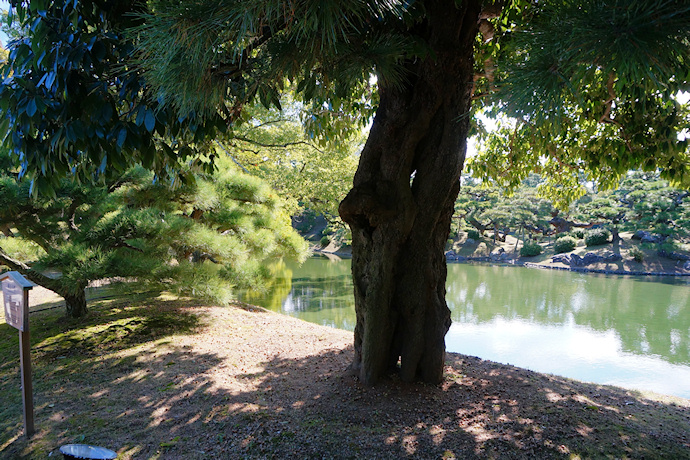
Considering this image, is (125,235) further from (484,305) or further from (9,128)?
(484,305)

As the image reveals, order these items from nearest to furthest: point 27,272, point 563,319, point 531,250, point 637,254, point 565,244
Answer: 1. point 27,272
2. point 563,319
3. point 637,254
4. point 565,244
5. point 531,250

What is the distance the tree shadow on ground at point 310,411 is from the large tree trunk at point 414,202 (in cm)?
30

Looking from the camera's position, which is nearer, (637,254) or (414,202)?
(414,202)

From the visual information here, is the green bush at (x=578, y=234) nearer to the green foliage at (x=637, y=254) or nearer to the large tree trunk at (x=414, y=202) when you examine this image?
the green foliage at (x=637, y=254)

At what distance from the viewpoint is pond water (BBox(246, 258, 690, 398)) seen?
489cm

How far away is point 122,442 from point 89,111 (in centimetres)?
161

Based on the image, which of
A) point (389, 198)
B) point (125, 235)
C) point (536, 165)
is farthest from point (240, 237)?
point (536, 165)

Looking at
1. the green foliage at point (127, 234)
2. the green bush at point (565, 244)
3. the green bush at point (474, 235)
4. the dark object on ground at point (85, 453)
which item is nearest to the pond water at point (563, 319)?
the green foliage at point (127, 234)

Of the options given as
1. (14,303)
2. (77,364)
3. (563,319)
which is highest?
(14,303)

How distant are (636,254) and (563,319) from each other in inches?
396

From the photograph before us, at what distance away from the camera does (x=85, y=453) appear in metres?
1.61

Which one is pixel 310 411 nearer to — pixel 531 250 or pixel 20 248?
pixel 20 248

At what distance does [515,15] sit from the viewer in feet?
8.13

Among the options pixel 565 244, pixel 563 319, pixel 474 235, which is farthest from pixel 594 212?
pixel 563 319
